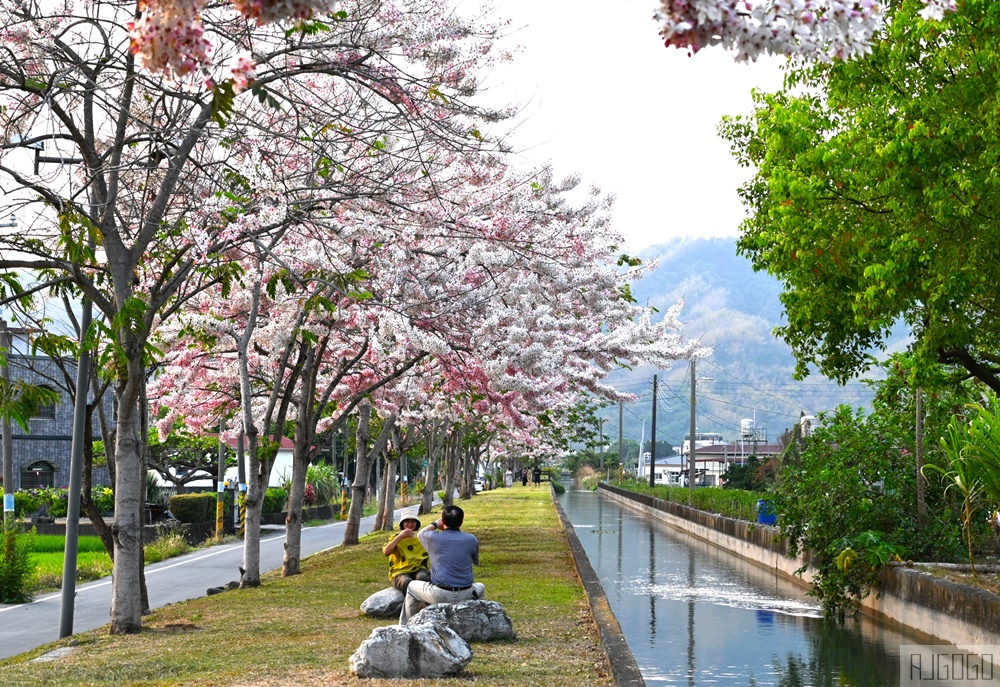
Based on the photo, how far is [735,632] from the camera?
1573 centimetres

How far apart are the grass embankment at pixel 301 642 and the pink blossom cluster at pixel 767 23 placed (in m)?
6.54

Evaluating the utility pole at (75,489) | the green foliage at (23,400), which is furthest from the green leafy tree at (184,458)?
the green foliage at (23,400)

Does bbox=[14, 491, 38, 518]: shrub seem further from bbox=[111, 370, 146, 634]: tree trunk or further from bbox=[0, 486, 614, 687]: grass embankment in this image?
bbox=[111, 370, 146, 634]: tree trunk

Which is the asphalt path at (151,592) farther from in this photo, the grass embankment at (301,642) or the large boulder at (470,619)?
the large boulder at (470,619)

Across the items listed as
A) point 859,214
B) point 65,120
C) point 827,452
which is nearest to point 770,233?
point 859,214

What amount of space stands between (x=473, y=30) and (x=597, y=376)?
15.2 m

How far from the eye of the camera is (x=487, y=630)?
1159cm

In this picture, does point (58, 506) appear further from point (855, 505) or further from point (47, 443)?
point (855, 505)

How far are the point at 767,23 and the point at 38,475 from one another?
52.3 meters

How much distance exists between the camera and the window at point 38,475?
50.7 m

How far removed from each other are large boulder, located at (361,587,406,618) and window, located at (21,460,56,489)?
134 ft

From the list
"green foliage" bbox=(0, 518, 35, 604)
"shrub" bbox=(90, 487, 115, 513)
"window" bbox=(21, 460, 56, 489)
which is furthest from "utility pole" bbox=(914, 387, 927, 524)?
"window" bbox=(21, 460, 56, 489)

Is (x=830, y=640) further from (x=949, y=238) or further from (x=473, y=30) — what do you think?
(x=473, y=30)

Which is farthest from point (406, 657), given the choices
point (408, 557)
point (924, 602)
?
point (924, 602)
